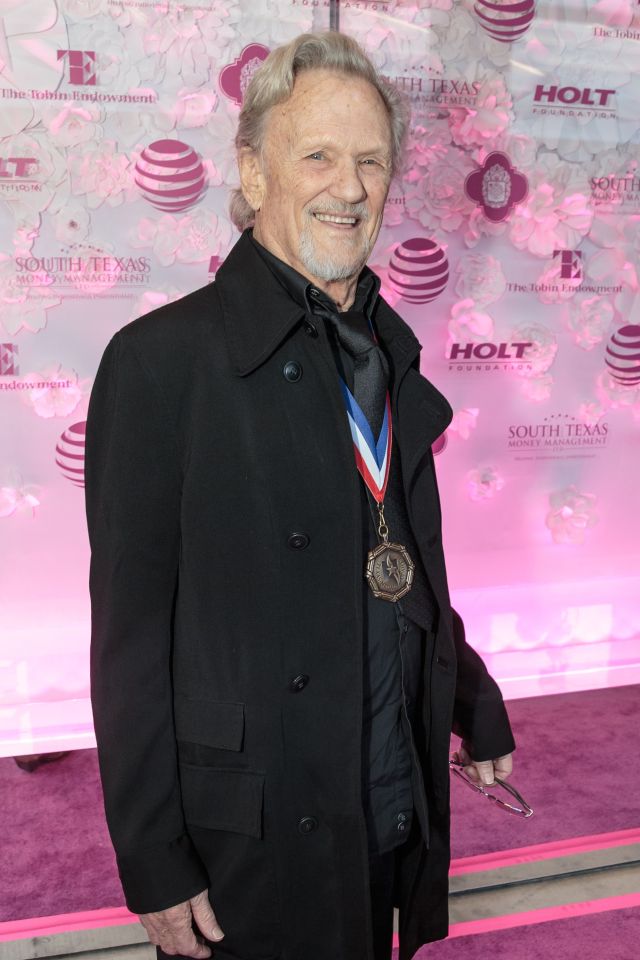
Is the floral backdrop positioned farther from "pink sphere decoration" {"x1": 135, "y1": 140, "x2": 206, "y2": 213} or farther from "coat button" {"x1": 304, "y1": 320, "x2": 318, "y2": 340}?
"coat button" {"x1": 304, "y1": 320, "x2": 318, "y2": 340}

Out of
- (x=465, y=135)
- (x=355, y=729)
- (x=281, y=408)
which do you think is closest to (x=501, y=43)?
(x=465, y=135)

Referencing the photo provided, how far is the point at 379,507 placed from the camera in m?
1.30

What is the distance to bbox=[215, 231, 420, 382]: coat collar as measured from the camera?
3.83 ft

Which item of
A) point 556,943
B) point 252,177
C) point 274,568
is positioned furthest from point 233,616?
point 556,943

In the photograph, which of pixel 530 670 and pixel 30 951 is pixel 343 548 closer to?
pixel 30 951

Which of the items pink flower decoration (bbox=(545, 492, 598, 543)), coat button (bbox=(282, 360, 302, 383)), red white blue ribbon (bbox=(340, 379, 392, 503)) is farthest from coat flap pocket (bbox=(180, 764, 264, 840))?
pink flower decoration (bbox=(545, 492, 598, 543))

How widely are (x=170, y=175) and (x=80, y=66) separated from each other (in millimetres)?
416

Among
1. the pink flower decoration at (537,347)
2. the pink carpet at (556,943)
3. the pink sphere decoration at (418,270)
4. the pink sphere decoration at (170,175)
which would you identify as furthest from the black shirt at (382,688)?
the pink flower decoration at (537,347)

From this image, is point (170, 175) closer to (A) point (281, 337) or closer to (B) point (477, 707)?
(A) point (281, 337)

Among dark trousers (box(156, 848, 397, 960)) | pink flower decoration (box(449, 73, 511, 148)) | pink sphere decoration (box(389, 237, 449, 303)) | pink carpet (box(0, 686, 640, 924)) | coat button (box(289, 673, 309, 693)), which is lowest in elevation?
pink carpet (box(0, 686, 640, 924))

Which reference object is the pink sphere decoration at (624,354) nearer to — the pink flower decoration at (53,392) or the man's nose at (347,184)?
the pink flower decoration at (53,392)

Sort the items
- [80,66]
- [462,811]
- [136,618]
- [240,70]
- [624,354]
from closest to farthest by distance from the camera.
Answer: [136,618] → [462,811] → [80,66] → [240,70] → [624,354]

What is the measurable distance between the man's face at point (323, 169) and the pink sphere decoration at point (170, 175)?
1.77 m

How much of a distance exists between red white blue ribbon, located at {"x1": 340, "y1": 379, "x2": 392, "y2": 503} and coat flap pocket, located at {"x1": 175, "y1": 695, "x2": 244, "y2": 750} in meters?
0.36
